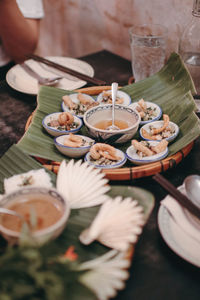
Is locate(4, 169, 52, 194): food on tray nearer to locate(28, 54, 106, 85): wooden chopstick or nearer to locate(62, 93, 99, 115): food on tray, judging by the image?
locate(62, 93, 99, 115): food on tray

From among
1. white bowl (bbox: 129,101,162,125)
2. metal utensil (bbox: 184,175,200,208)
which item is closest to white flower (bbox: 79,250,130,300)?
metal utensil (bbox: 184,175,200,208)

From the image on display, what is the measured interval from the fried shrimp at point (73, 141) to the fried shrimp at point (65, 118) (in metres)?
0.14

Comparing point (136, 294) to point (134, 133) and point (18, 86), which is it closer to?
point (134, 133)

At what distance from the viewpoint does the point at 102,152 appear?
1.54 m

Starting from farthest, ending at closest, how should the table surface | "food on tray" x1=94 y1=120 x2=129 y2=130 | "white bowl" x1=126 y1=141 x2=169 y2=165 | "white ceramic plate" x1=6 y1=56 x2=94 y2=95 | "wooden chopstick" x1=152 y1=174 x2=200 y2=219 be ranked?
1. "white ceramic plate" x1=6 y1=56 x2=94 y2=95
2. "food on tray" x1=94 y1=120 x2=129 y2=130
3. "white bowl" x1=126 y1=141 x2=169 y2=165
4. "wooden chopstick" x1=152 y1=174 x2=200 y2=219
5. the table surface

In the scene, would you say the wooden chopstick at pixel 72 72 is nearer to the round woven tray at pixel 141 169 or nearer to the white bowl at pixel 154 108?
the white bowl at pixel 154 108

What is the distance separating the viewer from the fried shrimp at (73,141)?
1579 mm

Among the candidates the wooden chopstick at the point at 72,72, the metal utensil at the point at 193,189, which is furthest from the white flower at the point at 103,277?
the wooden chopstick at the point at 72,72

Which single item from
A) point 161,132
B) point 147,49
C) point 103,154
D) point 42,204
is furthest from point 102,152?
point 147,49

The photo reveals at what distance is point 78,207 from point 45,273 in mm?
423

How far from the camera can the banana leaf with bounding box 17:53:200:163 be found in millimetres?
1595

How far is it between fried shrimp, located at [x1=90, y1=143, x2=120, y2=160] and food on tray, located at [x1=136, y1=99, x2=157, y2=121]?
16.5 inches

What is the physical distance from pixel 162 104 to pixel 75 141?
0.67 m

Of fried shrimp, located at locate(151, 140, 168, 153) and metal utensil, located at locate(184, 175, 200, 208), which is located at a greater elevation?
metal utensil, located at locate(184, 175, 200, 208)
